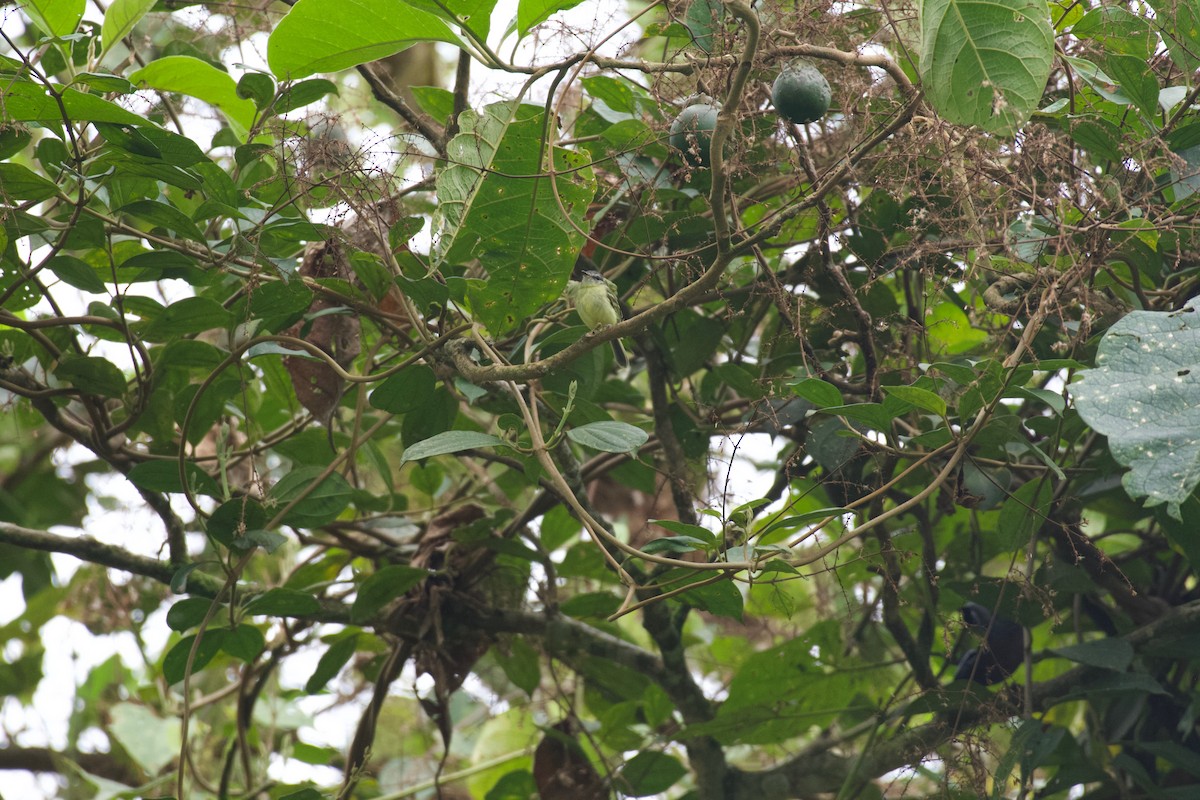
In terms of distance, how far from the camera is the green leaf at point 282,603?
961mm

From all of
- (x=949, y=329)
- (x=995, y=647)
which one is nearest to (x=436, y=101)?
(x=949, y=329)

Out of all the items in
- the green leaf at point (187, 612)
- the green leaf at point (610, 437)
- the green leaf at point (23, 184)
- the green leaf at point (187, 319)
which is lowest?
the green leaf at point (187, 612)

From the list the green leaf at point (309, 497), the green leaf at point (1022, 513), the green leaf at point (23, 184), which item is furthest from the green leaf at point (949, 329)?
the green leaf at point (23, 184)

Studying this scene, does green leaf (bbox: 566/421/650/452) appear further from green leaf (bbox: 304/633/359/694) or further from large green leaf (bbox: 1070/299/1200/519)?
green leaf (bbox: 304/633/359/694)

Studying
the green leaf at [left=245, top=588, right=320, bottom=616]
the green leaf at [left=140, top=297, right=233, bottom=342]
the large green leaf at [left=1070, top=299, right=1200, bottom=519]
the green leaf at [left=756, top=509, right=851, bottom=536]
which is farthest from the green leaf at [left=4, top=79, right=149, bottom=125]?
the large green leaf at [left=1070, top=299, right=1200, bottom=519]

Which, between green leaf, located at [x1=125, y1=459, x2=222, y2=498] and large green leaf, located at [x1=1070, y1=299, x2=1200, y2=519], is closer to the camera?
large green leaf, located at [x1=1070, y1=299, x2=1200, y2=519]

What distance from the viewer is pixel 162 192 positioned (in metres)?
1.05

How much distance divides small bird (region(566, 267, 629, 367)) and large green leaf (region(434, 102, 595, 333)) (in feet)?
Answer: 0.06

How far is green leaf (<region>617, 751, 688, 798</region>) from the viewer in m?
1.20

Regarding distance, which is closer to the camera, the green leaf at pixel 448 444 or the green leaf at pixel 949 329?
the green leaf at pixel 448 444

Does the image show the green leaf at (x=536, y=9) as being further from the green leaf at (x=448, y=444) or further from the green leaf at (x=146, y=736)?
the green leaf at (x=146, y=736)

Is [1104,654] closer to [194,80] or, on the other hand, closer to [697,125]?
[697,125]

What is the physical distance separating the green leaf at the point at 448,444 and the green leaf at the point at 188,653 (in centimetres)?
40

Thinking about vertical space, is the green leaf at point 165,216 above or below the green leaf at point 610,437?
above
